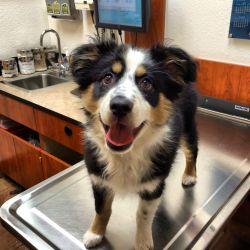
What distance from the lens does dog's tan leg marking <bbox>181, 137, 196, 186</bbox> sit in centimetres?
106

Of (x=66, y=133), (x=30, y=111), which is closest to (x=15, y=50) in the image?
(x=30, y=111)

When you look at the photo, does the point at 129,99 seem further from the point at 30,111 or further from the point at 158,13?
the point at 30,111

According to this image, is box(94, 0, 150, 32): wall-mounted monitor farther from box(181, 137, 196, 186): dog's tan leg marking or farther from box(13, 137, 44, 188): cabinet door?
box(13, 137, 44, 188): cabinet door

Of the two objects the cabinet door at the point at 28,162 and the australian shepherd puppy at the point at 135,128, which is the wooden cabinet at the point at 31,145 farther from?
the australian shepherd puppy at the point at 135,128

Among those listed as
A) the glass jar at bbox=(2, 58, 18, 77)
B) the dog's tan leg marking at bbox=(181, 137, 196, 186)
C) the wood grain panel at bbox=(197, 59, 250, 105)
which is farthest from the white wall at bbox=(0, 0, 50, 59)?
the dog's tan leg marking at bbox=(181, 137, 196, 186)

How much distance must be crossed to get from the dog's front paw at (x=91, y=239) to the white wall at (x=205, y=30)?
1.04 metres

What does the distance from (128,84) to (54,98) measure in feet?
3.45

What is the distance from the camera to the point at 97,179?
2.82 feet

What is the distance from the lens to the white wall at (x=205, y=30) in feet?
4.55

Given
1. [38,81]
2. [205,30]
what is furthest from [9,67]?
Answer: [205,30]

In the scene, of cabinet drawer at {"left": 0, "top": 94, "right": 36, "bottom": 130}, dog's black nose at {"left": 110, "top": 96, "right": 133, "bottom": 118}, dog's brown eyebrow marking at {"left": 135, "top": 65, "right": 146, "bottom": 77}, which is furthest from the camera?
cabinet drawer at {"left": 0, "top": 94, "right": 36, "bottom": 130}

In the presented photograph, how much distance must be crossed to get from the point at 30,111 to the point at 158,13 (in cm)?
89

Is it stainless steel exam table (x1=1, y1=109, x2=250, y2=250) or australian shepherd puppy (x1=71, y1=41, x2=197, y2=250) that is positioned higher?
australian shepherd puppy (x1=71, y1=41, x2=197, y2=250)

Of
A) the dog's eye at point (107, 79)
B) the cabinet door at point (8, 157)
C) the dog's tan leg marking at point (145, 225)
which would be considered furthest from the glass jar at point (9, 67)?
the dog's tan leg marking at point (145, 225)
